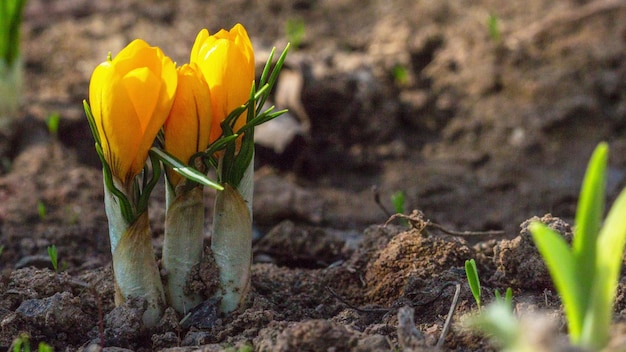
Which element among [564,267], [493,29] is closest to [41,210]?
[564,267]

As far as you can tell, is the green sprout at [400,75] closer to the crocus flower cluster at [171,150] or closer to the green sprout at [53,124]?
the green sprout at [53,124]

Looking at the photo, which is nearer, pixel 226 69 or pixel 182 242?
pixel 226 69

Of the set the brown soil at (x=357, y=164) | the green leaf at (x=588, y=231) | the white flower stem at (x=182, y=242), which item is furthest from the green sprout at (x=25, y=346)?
the green leaf at (x=588, y=231)

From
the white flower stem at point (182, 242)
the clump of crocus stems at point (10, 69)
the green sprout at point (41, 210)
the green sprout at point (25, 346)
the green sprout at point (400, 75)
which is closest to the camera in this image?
the green sprout at point (25, 346)

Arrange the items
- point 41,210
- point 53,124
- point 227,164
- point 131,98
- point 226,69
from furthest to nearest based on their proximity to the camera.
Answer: point 53,124 → point 41,210 → point 227,164 → point 226,69 → point 131,98

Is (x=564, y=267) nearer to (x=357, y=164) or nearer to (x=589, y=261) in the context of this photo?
(x=589, y=261)

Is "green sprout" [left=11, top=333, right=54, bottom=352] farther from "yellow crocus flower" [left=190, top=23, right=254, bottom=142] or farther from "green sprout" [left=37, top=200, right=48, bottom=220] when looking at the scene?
"green sprout" [left=37, top=200, right=48, bottom=220]

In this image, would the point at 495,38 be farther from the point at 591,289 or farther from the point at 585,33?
the point at 591,289
